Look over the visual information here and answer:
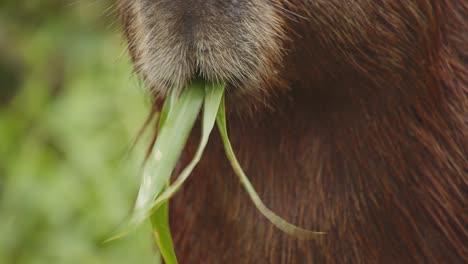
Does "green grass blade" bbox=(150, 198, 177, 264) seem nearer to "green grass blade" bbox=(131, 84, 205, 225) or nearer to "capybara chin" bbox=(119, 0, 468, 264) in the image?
"green grass blade" bbox=(131, 84, 205, 225)

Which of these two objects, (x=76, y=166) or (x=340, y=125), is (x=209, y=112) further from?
(x=76, y=166)

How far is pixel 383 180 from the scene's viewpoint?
7.06ft

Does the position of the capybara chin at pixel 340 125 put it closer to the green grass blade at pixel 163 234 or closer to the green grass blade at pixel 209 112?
the green grass blade at pixel 209 112

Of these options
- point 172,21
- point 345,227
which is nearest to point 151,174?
point 172,21

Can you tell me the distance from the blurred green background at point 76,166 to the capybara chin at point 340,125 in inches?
54.1

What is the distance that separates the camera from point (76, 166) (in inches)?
153

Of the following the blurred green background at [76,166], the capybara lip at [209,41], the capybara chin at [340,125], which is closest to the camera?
the capybara lip at [209,41]

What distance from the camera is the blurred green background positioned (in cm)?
379

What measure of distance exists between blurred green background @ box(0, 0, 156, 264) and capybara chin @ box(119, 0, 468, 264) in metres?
1.38

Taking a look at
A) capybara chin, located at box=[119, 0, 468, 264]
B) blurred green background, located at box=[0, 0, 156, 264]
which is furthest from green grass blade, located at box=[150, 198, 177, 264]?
blurred green background, located at box=[0, 0, 156, 264]

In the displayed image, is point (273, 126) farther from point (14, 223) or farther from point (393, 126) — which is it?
point (14, 223)

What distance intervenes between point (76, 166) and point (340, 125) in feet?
6.34

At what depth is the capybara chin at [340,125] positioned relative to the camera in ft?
6.53

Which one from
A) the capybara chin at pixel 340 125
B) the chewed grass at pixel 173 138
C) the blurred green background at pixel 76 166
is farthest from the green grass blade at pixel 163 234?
the blurred green background at pixel 76 166
